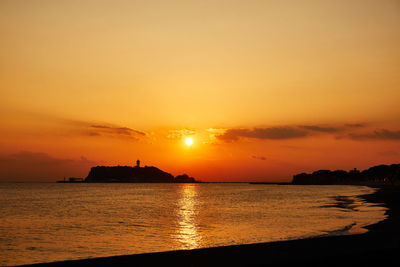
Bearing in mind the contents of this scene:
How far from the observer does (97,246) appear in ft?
76.7

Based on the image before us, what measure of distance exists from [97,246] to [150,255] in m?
14.7

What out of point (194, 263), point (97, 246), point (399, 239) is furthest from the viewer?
point (97, 246)

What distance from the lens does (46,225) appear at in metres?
36.9

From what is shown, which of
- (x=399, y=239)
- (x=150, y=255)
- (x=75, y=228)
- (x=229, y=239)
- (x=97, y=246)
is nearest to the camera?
(x=150, y=255)

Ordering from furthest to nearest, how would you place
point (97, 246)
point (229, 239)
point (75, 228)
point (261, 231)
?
point (75, 228)
point (261, 231)
point (229, 239)
point (97, 246)

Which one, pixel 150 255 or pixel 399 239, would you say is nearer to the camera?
pixel 150 255

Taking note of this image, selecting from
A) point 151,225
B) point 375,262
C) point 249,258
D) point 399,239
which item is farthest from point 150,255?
point 151,225

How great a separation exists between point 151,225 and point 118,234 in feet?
23.3

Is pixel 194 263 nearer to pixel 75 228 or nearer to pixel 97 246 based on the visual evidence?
pixel 97 246

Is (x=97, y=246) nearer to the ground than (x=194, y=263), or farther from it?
nearer to the ground

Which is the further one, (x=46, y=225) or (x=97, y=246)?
(x=46, y=225)

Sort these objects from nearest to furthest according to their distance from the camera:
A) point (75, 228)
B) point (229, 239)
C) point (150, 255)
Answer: point (150, 255)
point (229, 239)
point (75, 228)

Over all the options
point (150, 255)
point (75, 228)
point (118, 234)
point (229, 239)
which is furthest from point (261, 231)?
point (150, 255)

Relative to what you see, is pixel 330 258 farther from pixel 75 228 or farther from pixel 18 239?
pixel 75 228
